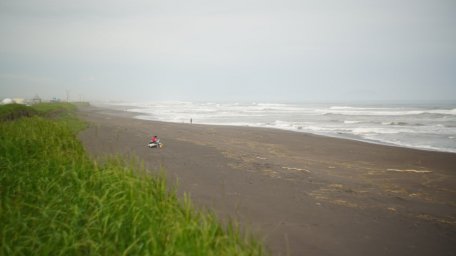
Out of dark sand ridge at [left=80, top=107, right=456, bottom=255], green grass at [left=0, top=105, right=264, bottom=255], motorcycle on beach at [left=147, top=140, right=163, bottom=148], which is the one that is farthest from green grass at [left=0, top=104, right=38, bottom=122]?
green grass at [left=0, top=105, right=264, bottom=255]

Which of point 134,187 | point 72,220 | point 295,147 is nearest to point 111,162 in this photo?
point 134,187

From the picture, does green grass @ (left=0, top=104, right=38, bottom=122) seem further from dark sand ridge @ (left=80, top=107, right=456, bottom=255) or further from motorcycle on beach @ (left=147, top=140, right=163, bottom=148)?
motorcycle on beach @ (left=147, top=140, right=163, bottom=148)

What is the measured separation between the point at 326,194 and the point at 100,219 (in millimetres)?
4927

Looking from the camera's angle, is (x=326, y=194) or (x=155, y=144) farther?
(x=155, y=144)

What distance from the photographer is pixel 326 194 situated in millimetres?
6676

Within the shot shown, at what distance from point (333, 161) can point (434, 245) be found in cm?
657

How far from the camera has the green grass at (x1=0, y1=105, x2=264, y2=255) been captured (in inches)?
128

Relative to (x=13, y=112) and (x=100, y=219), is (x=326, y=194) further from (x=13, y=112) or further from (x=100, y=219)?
(x=13, y=112)

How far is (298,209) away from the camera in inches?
221

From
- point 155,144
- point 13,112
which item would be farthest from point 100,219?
point 13,112

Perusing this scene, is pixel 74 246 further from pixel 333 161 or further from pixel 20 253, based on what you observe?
pixel 333 161

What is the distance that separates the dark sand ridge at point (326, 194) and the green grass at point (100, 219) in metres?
0.99

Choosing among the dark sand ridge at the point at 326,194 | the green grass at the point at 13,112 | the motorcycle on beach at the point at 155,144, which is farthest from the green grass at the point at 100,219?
the green grass at the point at 13,112

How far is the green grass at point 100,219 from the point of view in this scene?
3264 mm
